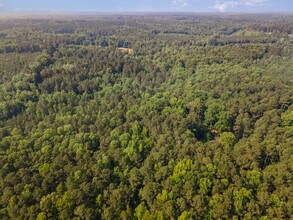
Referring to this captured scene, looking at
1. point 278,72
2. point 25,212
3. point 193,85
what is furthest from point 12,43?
point 278,72

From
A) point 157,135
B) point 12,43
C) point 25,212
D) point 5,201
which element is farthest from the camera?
point 12,43

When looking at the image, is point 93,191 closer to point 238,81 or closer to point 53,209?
point 53,209

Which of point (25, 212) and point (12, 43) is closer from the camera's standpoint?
point (25, 212)

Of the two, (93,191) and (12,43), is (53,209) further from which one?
(12,43)

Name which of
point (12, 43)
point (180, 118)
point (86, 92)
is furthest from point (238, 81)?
point (12, 43)

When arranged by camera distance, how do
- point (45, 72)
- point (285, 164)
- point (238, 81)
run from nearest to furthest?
point (285, 164)
point (238, 81)
point (45, 72)

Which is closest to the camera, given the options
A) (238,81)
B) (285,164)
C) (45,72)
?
(285,164)

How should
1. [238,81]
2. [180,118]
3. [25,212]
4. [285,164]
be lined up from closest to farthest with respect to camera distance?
[25,212], [285,164], [180,118], [238,81]
